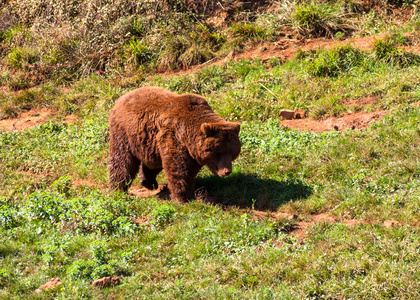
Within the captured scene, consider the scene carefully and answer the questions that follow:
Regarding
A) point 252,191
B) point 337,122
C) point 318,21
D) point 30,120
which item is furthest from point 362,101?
point 30,120

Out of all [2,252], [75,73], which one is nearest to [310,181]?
[2,252]

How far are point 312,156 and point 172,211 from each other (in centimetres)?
287

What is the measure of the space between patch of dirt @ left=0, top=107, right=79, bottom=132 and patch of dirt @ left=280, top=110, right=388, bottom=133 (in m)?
5.97

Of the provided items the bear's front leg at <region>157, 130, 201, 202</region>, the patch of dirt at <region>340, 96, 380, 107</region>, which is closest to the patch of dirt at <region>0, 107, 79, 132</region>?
the bear's front leg at <region>157, 130, 201, 202</region>

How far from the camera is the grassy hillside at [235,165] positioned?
552cm

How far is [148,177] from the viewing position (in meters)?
9.10

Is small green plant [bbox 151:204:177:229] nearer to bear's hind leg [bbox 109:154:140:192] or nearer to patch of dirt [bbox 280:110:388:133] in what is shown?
bear's hind leg [bbox 109:154:140:192]

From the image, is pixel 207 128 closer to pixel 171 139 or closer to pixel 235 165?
pixel 171 139

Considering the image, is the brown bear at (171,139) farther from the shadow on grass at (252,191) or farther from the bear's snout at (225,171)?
the shadow on grass at (252,191)

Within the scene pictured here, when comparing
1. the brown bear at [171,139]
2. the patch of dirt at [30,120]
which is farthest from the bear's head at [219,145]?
the patch of dirt at [30,120]

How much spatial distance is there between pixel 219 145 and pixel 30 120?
7474 millimetres

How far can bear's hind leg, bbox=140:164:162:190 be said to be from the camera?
9.07 meters

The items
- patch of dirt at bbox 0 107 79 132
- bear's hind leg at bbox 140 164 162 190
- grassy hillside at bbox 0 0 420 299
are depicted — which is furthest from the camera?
patch of dirt at bbox 0 107 79 132

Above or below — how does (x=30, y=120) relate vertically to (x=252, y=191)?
above
